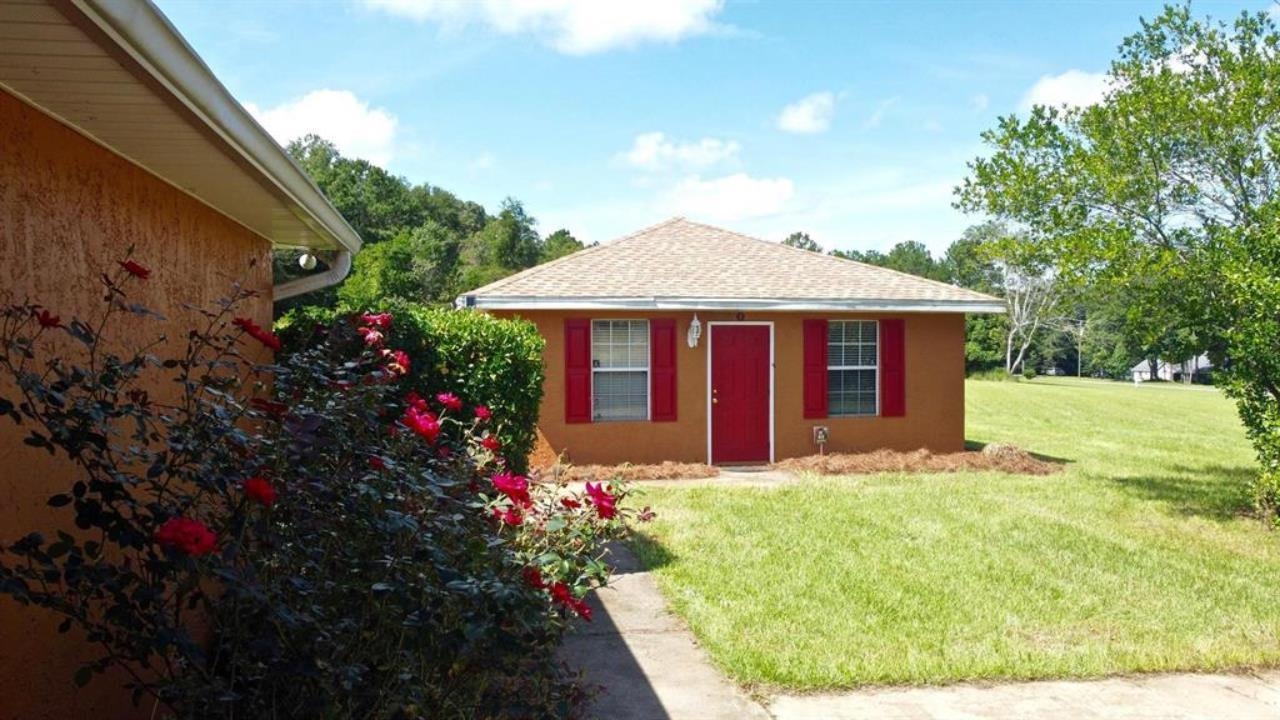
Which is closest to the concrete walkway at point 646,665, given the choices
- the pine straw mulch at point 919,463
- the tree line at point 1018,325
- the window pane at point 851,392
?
the pine straw mulch at point 919,463

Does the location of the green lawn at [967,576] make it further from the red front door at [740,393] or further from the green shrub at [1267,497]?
the red front door at [740,393]

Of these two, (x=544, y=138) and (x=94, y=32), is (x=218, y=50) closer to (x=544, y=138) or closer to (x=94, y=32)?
(x=94, y=32)

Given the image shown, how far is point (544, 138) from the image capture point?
34000mm

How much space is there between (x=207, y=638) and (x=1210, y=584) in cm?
720

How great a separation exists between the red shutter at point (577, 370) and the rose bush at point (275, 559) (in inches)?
344

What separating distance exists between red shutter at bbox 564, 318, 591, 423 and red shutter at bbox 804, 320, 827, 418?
3385mm

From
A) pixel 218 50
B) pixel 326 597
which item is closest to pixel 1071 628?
pixel 326 597

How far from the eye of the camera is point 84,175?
3469 mm

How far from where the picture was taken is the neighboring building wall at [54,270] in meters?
2.83

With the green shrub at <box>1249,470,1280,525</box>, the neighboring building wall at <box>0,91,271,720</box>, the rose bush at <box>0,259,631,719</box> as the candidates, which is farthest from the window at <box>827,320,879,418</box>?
the neighboring building wall at <box>0,91,271,720</box>

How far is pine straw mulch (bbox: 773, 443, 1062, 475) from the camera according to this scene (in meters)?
12.7

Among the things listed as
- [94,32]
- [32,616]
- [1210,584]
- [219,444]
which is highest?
[94,32]

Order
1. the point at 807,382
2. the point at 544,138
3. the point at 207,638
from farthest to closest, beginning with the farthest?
the point at 544,138
the point at 807,382
the point at 207,638

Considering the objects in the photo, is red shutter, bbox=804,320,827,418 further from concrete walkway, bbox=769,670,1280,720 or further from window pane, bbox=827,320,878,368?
concrete walkway, bbox=769,670,1280,720
